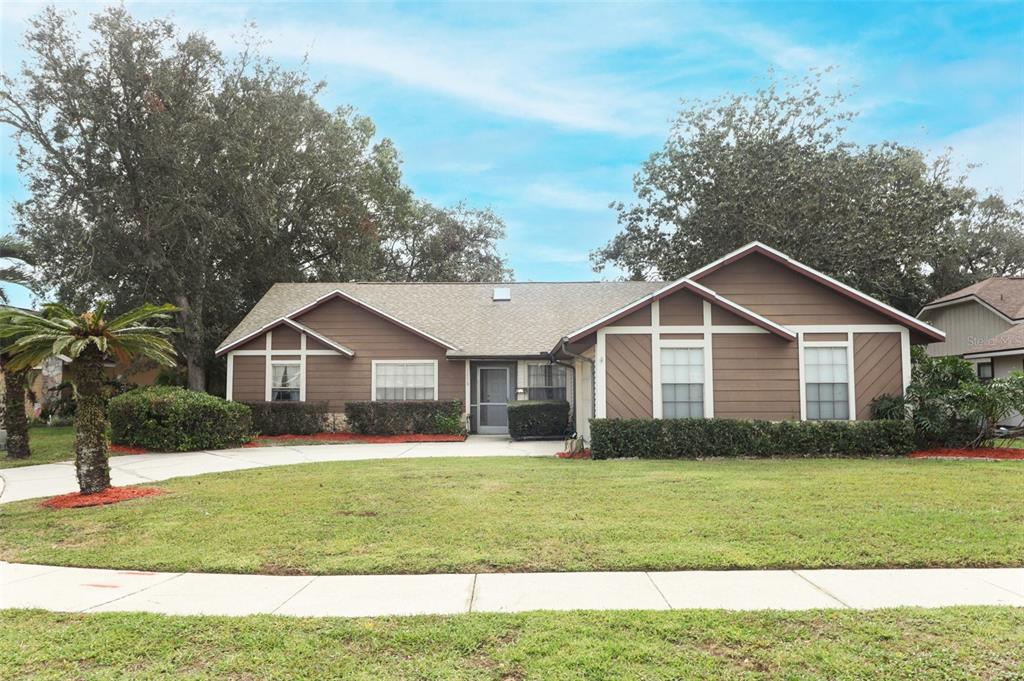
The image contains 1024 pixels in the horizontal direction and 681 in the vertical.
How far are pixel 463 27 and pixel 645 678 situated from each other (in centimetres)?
1062

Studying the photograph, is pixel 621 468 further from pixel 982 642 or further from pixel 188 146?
pixel 188 146

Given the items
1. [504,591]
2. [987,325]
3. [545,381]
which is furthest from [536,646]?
[987,325]

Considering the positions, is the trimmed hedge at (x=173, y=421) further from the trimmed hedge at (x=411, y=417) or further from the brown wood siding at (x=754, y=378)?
the brown wood siding at (x=754, y=378)

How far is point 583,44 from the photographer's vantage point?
11766mm

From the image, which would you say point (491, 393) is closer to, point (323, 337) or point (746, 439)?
point (323, 337)

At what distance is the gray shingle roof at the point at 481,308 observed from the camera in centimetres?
2092

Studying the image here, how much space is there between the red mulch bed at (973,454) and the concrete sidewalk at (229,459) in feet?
25.3

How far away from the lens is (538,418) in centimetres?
1834

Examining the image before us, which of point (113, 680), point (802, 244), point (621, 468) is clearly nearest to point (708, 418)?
point (621, 468)

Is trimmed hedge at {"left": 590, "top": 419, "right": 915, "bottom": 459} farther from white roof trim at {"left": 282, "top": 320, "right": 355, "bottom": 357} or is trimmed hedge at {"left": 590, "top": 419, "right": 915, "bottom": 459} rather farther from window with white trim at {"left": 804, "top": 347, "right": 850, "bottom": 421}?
white roof trim at {"left": 282, "top": 320, "right": 355, "bottom": 357}

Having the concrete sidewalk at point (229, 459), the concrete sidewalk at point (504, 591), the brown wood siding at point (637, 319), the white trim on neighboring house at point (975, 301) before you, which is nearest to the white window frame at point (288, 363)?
the concrete sidewalk at point (229, 459)

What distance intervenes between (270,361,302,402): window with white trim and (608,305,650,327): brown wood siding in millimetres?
11016

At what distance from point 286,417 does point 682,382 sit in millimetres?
11812

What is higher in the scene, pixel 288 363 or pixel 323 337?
pixel 323 337
